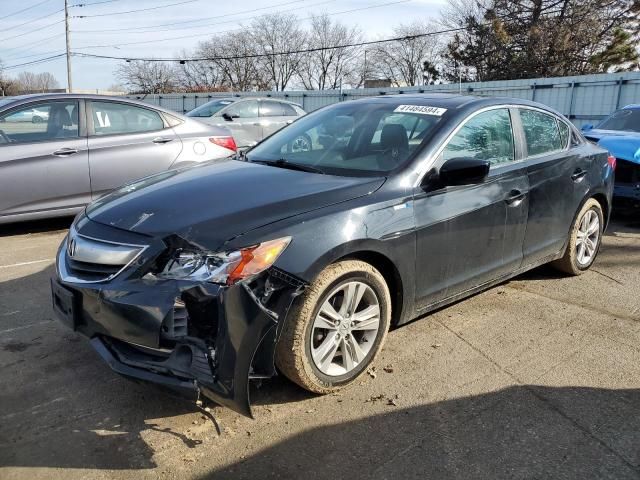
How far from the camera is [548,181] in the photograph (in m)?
4.43

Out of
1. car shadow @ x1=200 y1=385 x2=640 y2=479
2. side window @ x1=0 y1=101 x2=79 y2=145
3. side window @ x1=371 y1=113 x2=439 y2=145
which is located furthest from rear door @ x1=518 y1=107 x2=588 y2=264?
side window @ x1=0 y1=101 x2=79 y2=145

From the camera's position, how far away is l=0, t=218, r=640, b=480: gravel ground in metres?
2.54

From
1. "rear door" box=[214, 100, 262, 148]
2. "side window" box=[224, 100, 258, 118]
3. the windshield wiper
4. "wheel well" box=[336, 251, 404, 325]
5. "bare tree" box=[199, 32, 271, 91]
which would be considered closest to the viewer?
"wheel well" box=[336, 251, 404, 325]

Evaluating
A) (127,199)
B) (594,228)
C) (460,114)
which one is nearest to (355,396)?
(127,199)

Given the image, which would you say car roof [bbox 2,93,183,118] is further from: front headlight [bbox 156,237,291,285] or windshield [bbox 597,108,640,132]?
windshield [bbox 597,108,640,132]

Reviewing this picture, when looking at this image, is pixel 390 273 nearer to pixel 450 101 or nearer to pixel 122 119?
pixel 450 101

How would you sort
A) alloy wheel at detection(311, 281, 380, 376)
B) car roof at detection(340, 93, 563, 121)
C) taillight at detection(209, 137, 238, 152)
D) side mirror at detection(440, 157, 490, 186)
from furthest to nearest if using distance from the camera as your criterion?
taillight at detection(209, 137, 238, 152)
car roof at detection(340, 93, 563, 121)
side mirror at detection(440, 157, 490, 186)
alloy wheel at detection(311, 281, 380, 376)

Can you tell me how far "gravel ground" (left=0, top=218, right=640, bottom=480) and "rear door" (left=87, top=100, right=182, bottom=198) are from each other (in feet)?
8.60

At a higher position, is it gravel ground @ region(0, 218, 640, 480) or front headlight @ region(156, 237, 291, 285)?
front headlight @ region(156, 237, 291, 285)

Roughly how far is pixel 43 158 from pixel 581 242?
5.58 m

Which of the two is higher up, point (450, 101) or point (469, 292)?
point (450, 101)

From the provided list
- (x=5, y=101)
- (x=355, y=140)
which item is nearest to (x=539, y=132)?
(x=355, y=140)

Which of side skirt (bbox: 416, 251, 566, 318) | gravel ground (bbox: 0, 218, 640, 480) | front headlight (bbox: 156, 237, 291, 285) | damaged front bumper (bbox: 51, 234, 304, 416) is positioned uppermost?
front headlight (bbox: 156, 237, 291, 285)

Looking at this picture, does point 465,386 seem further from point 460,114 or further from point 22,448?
point 22,448
